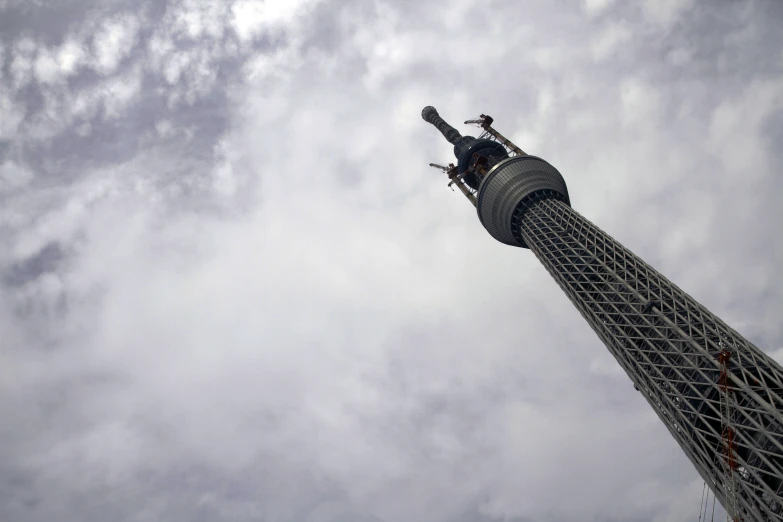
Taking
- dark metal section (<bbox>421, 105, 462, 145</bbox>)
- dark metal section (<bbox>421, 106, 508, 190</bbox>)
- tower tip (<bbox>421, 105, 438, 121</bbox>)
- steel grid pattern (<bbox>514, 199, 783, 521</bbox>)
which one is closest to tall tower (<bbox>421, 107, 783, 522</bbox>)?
steel grid pattern (<bbox>514, 199, 783, 521</bbox>)

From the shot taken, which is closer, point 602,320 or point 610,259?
point 602,320

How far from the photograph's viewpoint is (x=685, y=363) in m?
53.7

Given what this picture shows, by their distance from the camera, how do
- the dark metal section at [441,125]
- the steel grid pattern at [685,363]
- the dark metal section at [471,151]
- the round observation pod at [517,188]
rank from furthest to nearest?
the dark metal section at [441,125]
the dark metal section at [471,151]
the round observation pod at [517,188]
the steel grid pattern at [685,363]

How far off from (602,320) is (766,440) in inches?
1016

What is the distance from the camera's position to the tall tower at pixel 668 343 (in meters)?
42.5

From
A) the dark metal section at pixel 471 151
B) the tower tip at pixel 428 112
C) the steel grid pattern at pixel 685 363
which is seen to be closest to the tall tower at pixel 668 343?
the steel grid pattern at pixel 685 363

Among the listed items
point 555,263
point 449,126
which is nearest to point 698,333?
point 555,263

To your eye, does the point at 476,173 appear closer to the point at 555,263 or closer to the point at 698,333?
the point at 555,263

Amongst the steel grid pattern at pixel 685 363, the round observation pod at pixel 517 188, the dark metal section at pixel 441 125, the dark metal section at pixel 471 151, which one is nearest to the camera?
the steel grid pattern at pixel 685 363

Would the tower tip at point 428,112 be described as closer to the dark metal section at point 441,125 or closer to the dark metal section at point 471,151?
the dark metal section at point 441,125

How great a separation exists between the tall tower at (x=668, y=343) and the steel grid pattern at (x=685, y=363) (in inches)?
4.7

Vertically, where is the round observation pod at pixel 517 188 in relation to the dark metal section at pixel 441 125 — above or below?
below

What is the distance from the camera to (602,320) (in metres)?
66.4

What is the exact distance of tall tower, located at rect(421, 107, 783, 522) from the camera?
139 ft
